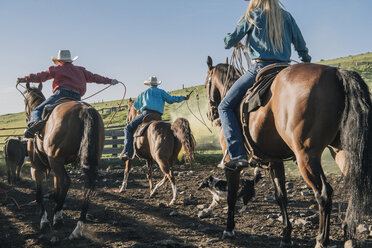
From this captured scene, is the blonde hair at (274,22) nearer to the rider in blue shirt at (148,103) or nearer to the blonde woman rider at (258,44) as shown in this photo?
the blonde woman rider at (258,44)

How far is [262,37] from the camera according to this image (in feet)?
14.1

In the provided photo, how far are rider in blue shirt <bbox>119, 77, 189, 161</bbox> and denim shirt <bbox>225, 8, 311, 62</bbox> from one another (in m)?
5.39

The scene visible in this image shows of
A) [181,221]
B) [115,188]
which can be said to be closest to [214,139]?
[115,188]

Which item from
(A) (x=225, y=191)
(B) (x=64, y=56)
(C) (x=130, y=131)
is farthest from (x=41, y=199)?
(C) (x=130, y=131)

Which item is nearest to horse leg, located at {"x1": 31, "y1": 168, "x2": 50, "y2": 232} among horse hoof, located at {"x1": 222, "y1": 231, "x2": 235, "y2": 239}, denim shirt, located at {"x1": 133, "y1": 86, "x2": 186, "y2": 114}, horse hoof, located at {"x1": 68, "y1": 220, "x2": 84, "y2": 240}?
horse hoof, located at {"x1": 68, "y1": 220, "x2": 84, "y2": 240}

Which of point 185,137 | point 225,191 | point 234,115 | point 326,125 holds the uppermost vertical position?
point 234,115

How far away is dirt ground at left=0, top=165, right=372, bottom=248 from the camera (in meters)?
4.70

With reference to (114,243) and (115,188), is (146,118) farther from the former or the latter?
(114,243)

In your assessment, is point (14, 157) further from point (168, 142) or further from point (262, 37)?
point (262, 37)

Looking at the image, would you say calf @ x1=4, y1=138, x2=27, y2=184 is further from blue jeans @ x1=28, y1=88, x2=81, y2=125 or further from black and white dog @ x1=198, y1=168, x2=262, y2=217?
black and white dog @ x1=198, y1=168, x2=262, y2=217

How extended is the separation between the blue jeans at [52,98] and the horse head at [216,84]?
2702mm

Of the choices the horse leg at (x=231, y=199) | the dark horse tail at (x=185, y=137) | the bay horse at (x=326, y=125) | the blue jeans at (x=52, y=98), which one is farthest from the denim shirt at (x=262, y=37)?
the dark horse tail at (x=185, y=137)

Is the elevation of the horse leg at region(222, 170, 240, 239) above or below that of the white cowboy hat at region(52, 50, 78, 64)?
below

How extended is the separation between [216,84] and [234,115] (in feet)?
3.89
